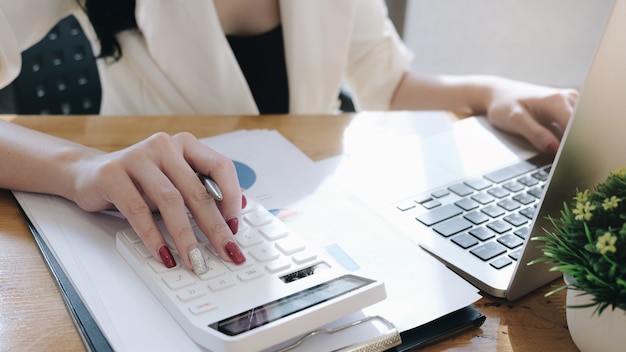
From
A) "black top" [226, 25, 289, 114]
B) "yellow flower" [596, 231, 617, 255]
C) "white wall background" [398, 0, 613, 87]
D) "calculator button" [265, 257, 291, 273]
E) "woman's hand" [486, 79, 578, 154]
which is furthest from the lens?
"white wall background" [398, 0, 613, 87]

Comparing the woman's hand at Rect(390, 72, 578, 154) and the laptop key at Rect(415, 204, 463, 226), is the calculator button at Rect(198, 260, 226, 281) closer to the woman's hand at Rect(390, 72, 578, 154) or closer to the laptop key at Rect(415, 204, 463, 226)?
the laptop key at Rect(415, 204, 463, 226)

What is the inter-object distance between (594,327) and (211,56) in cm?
69

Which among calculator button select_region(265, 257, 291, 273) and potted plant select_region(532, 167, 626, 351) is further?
calculator button select_region(265, 257, 291, 273)

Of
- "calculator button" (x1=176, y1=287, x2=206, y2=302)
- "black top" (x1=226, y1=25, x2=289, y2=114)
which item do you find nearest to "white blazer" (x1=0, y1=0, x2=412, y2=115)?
"black top" (x1=226, y1=25, x2=289, y2=114)

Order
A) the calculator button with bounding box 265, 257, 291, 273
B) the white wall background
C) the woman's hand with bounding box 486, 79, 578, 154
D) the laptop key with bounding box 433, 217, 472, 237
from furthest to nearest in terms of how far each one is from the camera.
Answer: the white wall background < the woman's hand with bounding box 486, 79, 578, 154 < the laptop key with bounding box 433, 217, 472, 237 < the calculator button with bounding box 265, 257, 291, 273

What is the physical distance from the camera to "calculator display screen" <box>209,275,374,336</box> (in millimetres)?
417

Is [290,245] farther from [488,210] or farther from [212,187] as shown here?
[488,210]

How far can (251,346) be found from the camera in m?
0.41

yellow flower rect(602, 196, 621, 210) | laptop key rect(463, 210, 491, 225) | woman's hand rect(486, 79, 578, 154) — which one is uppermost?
yellow flower rect(602, 196, 621, 210)

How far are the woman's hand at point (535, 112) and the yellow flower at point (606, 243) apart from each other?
414mm

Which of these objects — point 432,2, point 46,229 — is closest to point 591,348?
point 46,229

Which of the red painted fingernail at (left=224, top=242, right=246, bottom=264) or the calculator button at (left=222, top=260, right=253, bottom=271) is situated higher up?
the red painted fingernail at (left=224, top=242, right=246, bottom=264)

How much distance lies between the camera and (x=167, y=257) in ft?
1.60

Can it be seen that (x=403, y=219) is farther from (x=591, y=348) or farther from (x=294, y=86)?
(x=294, y=86)
